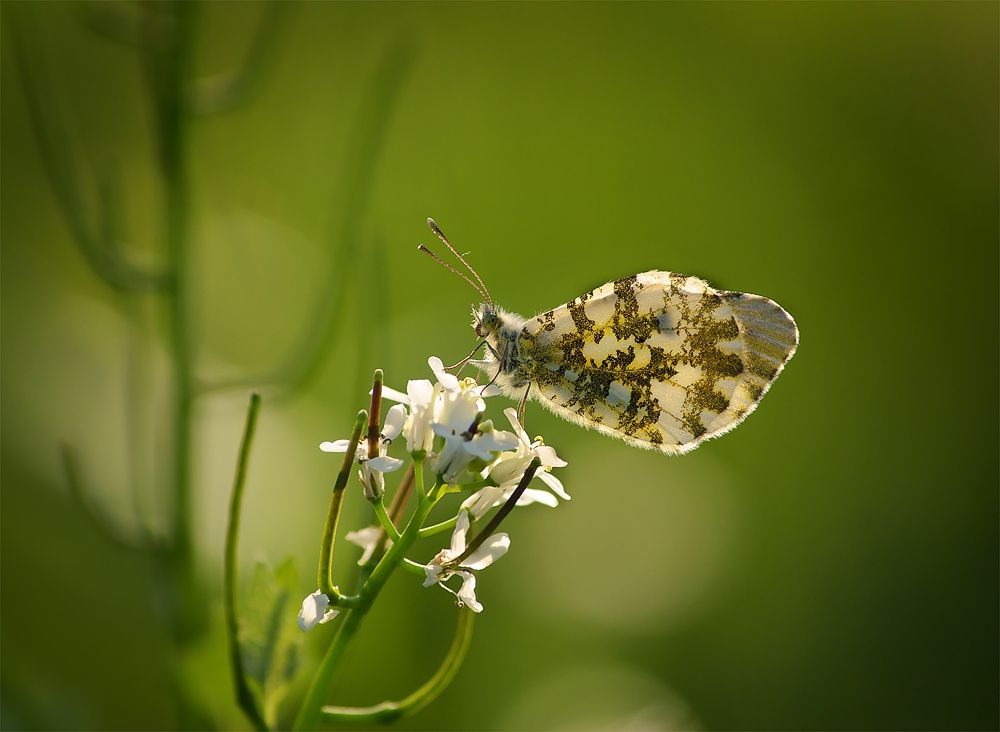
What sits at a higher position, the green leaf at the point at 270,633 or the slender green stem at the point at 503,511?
the slender green stem at the point at 503,511

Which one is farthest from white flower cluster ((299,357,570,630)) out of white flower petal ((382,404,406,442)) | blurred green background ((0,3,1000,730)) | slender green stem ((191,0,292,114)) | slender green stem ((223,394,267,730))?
slender green stem ((191,0,292,114))

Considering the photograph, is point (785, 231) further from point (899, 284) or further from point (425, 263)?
point (425, 263)

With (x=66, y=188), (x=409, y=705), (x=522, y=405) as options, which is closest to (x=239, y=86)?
(x=66, y=188)

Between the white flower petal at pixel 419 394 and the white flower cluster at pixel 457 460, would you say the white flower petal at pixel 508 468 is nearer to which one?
the white flower cluster at pixel 457 460

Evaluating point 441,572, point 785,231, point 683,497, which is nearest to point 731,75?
point 785,231

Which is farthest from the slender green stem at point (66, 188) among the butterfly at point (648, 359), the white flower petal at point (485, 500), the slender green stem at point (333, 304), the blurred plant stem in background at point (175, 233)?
the white flower petal at point (485, 500)

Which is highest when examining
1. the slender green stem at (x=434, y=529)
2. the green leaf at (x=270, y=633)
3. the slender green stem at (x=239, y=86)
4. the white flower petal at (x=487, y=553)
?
the slender green stem at (x=239, y=86)

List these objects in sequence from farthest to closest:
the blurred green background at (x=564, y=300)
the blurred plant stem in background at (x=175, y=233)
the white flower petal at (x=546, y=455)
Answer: the blurred green background at (x=564, y=300) < the blurred plant stem in background at (x=175, y=233) < the white flower petal at (x=546, y=455)

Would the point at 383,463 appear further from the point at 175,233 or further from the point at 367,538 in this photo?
the point at 175,233
